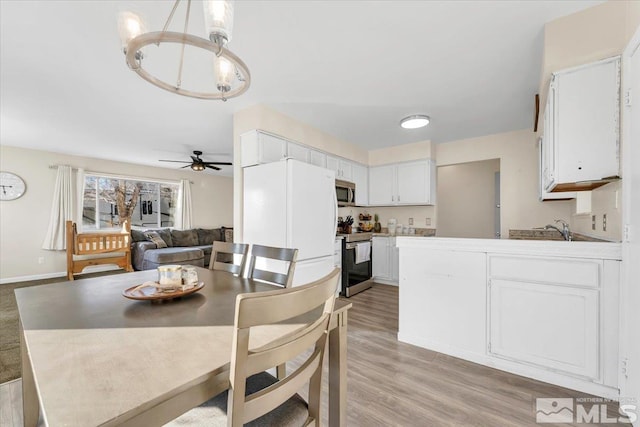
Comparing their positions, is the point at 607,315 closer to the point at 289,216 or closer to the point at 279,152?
the point at 289,216

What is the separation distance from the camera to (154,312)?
1077 mm

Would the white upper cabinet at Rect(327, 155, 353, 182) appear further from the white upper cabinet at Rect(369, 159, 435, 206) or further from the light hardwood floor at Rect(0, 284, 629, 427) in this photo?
the light hardwood floor at Rect(0, 284, 629, 427)

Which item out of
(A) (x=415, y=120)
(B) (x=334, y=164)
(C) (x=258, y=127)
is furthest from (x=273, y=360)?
(B) (x=334, y=164)

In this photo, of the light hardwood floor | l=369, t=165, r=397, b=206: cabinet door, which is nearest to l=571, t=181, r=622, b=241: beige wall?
the light hardwood floor

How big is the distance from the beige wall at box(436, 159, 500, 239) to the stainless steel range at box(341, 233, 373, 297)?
1.57m

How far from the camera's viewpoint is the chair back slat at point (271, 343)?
0.63m

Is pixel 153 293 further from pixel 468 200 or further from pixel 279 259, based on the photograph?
pixel 468 200

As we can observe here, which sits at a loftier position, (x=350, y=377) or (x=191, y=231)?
(x=191, y=231)

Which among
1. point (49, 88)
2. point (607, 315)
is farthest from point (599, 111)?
point (49, 88)

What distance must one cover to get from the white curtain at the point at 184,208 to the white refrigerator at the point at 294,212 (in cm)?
441

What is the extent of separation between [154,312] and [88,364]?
0.38 metres

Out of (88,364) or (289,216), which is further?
(289,216)

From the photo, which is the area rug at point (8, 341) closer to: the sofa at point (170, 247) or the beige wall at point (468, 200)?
the sofa at point (170, 247)

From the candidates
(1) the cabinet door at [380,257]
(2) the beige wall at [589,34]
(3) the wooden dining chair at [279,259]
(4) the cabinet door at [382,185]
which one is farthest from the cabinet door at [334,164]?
(2) the beige wall at [589,34]
